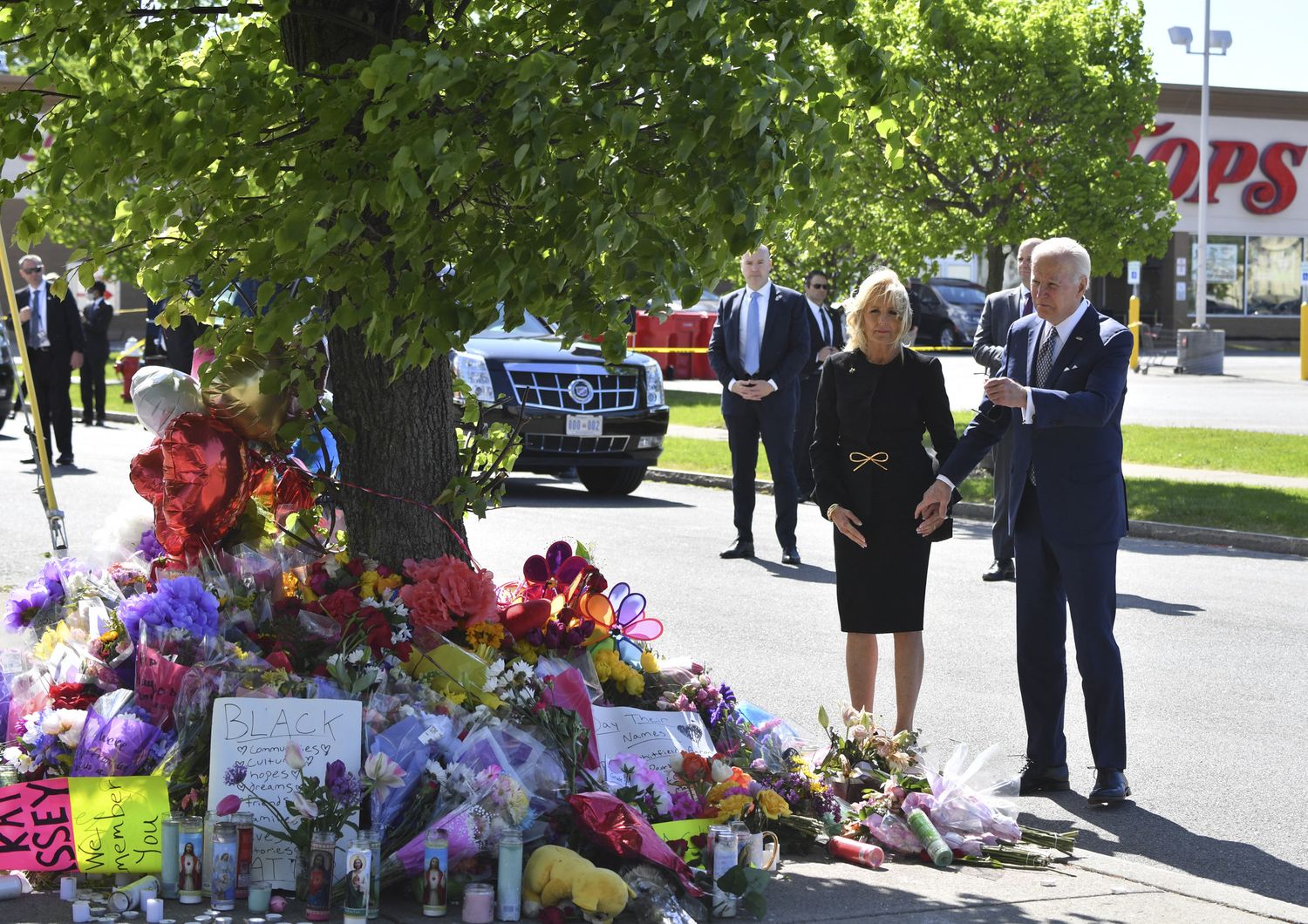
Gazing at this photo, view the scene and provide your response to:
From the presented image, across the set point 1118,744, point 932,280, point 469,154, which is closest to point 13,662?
point 469,154

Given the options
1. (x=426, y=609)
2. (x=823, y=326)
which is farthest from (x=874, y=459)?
(x=823, y=326)

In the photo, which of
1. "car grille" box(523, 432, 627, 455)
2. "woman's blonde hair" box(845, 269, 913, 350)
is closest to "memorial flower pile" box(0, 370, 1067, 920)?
"woman's blonde hair" box(845, 269, 913, 350)

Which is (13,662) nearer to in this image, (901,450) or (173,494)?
(173,494)

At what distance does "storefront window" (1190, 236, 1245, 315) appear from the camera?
50000 mm

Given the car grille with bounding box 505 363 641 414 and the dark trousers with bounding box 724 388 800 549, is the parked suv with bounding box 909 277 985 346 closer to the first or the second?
the car grille with bounding box 505 363 641 414

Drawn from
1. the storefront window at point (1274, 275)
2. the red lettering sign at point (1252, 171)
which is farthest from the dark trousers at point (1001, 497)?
the storefront window at point (1274, 275)

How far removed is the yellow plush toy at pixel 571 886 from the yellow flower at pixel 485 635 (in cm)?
98

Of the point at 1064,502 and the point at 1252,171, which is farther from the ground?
the point at 1252,171

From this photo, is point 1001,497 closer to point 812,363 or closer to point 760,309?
point 760,309

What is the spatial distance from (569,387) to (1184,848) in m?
10.4

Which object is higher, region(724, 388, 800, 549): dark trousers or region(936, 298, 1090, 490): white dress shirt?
region(936, 298, 1090, 490): white dress shirt

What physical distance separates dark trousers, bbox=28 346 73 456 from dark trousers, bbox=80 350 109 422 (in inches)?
232

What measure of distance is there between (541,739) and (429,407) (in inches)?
54.1

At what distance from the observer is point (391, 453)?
19.2 feet
